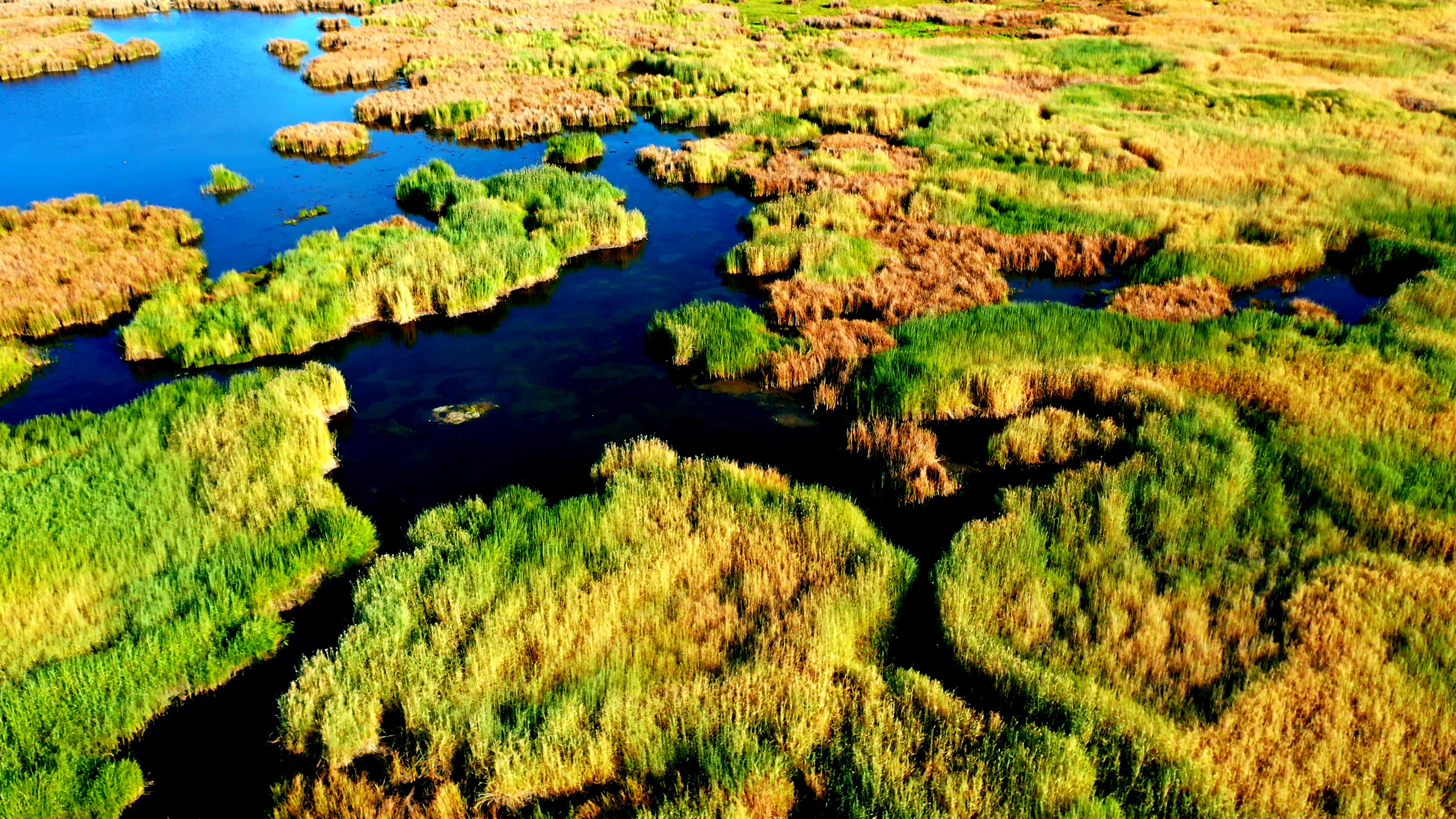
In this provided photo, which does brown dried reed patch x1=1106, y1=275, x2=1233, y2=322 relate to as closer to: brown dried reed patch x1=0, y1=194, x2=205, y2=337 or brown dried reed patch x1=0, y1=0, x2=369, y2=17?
brown dried reed patch x1=0, y1=194, x2=205, y2=337

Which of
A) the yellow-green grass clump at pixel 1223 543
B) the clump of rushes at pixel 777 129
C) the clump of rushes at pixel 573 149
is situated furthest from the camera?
the clump of rushes at pixel 777 129

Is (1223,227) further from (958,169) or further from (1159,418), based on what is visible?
(1159,418)

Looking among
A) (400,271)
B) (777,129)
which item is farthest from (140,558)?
(777,129)

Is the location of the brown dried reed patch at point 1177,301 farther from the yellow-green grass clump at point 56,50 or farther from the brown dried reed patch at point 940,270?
the yellow-green grass clump at point 56,50

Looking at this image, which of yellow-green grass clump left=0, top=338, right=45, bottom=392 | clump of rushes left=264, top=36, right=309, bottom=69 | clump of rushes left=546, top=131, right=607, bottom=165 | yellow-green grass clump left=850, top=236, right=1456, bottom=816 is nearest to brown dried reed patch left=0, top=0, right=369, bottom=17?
clump of rushes left=264, top=36, right=309, bottom=69

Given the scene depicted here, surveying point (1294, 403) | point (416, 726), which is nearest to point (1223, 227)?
point (1294, 403)

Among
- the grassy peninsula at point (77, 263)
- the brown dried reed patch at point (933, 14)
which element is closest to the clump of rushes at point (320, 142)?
the grassy peninsula at point (77, 263)

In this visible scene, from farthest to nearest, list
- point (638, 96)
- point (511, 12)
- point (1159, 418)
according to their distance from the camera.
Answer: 1. point (511, 12)
2. point (638, 96)
3. point (1159, 418)
